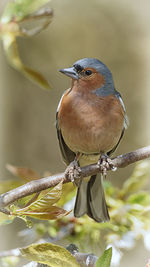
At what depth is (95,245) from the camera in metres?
1.38

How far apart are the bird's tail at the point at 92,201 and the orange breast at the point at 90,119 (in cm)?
27

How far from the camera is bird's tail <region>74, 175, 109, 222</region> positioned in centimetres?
152

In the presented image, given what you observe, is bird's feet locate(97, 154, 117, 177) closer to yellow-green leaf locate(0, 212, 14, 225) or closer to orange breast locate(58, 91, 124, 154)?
orange breast locate(58, 91, 124, 154)

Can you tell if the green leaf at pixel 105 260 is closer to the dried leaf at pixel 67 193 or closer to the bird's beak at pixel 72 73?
the dried leaf at pixel 67 193

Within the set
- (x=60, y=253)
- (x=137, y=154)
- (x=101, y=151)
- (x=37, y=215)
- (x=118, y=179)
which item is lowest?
(x=60, y=253)

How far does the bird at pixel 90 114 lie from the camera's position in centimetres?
186

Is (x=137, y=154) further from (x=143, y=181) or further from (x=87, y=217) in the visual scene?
(x=87, y=217)

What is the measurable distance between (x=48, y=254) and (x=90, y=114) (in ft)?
3.64

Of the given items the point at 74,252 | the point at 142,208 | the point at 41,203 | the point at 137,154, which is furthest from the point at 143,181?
the point at 41,203

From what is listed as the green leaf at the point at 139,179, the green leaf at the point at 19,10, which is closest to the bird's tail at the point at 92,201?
the green leaf at the point at 139,179

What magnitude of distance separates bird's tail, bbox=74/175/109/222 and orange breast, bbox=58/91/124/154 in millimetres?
269

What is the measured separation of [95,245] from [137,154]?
373 mm

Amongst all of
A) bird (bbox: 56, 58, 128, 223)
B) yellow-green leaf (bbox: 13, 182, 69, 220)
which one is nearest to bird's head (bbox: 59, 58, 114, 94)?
bird (bbox: 56, 58, 128, 223)

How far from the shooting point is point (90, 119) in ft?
6.07
